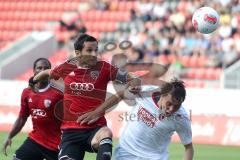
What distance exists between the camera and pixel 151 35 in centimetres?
2544

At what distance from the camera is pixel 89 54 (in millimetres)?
8000

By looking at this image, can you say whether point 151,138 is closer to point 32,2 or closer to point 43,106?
point 43,106

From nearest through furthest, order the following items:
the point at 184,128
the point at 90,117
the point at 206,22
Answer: the point at 184,128, the point at 90,117, the point at 206,22

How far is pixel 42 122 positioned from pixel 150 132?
6.98ft

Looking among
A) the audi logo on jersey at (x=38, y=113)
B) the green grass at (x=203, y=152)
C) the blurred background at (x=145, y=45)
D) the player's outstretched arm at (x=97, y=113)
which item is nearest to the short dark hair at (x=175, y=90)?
the player's outstretched arm at (x=97, y=113)

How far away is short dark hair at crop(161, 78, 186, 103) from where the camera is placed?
6.96 metres

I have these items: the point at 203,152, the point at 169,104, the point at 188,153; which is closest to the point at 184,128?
the point at 188,153

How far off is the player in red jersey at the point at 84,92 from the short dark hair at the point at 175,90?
0.68 m

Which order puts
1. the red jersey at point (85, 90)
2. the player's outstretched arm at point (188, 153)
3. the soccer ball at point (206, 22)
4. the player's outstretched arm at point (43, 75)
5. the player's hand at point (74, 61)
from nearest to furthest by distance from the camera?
the player's outstretched arm at point (188, 153)
the red jersey at point (85, 90)
the player's hand at point (74, 61)
the player's outstretched arm at point (43, 75)
the soccer ball at point (206, 22)

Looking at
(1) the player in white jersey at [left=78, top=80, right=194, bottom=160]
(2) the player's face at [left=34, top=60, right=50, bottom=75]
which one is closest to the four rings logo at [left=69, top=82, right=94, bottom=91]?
(1) the player in white jersey at [left=78, top=80, right=194, bottom=160]

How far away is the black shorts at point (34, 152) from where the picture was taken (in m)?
8.95

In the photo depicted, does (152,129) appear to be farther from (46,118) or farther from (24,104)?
(24,104)

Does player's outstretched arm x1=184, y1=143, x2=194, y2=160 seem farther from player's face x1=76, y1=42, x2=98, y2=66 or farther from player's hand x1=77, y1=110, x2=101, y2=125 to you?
player's face x1=76, y1=42, x2=98, y2=66

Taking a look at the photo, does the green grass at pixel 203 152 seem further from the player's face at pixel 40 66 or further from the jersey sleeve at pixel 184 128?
the jersey sleeve at pixel 184 128
